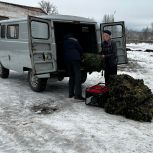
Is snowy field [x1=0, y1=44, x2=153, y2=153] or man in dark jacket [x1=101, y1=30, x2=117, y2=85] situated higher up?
man in dark jacket [x1=101, y1=30, x2=117, y2=85]

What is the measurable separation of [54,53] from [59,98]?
4.20 feet

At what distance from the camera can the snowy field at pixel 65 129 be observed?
5.39 metres

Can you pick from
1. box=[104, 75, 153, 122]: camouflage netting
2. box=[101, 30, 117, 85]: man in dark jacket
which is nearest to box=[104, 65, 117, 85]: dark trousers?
box=[101, 30, 117, 85]: man in dark jacket

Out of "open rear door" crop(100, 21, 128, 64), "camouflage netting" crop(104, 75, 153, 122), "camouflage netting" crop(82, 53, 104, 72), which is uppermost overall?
"open rear door" crop(100, 21, 128, 64)

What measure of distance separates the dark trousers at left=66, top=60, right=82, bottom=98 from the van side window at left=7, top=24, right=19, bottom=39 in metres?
2.11

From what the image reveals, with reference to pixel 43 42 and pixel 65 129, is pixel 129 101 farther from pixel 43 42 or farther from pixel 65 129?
pixel 43 42

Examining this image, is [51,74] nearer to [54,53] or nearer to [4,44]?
[54,53]

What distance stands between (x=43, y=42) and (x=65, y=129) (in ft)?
10.9

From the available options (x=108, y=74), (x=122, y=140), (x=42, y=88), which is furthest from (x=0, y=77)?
(x=122, y=140)

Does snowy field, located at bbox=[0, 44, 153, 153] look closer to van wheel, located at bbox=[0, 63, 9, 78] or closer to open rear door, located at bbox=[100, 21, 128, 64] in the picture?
open rear door, located at bbox=[100, 21, 128, 64]

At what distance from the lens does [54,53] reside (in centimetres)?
900

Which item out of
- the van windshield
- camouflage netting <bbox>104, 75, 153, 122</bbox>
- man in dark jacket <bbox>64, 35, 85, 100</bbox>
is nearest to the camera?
camouflage netting <bbox>104, 75, 153, 122</bbox>

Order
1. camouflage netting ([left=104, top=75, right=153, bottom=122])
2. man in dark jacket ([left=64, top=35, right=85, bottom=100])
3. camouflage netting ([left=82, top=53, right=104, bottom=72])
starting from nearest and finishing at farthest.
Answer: camouflage netting ([left=104, top=75, right=153, bottom=122]), man in dark jacket ([left=64, top=35, right=85, bottom=100]), camouflage netting ([left=82, top=53, right=104, bottom=72])

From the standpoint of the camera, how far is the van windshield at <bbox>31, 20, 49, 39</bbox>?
29.2 feet
